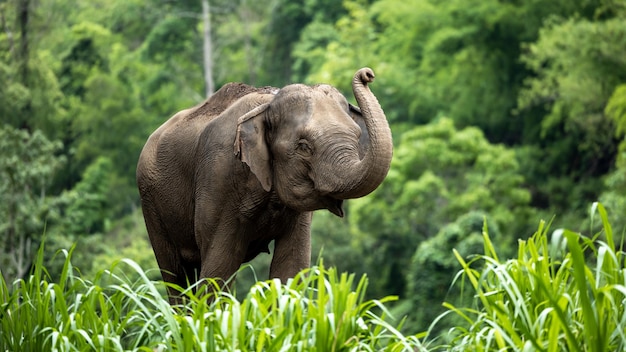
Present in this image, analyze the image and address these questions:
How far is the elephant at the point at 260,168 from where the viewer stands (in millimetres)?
6734

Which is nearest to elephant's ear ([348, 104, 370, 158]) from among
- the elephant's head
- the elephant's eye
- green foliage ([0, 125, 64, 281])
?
the elephant's head

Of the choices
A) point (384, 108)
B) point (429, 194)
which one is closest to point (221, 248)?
point (429, 194)

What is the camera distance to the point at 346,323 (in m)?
5.94

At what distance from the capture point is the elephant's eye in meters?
6.94

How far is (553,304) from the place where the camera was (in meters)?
5.45

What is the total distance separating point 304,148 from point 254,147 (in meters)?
0.27

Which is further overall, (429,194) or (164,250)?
(429,194)

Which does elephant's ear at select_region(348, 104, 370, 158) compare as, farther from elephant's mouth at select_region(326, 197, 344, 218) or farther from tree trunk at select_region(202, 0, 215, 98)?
tree trunk at select_region(202, 0, 215, 98)

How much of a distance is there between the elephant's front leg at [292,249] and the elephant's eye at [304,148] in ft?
1.77

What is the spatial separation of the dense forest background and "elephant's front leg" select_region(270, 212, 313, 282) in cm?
1507

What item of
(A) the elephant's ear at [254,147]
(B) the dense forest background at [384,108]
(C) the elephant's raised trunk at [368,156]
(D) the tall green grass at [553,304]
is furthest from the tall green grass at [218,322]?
(B) the dense forest background at [384,108]

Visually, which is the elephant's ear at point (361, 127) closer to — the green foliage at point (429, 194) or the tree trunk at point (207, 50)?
the green foliage at point (429, 194)

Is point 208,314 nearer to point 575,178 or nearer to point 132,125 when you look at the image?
point 575,178

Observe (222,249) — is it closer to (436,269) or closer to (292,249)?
(292,249)
